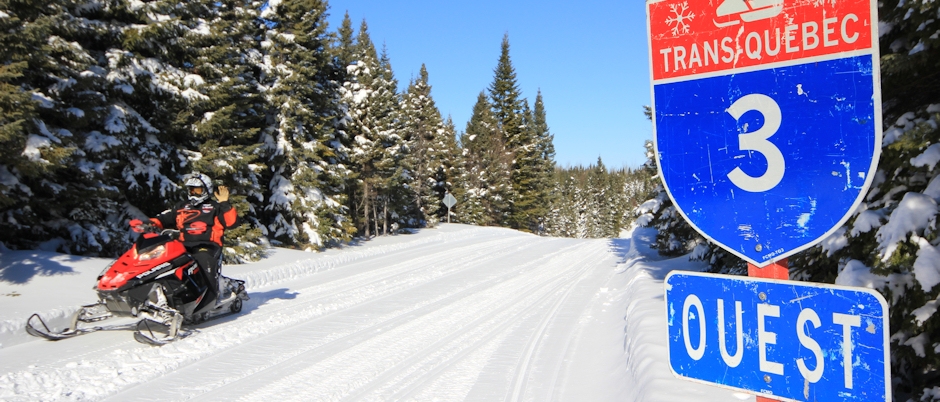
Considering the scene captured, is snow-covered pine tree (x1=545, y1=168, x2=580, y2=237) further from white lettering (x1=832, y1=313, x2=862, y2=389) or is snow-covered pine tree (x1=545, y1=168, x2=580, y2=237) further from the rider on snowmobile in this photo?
white lettering (x1=832, y1=313, x2=862, y2=389)

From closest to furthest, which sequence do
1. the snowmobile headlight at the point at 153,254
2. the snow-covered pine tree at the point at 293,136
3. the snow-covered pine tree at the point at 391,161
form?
1. the snowmobile headlight at the point at 153,254
2. the snow-covered pine tree at the point at 293,136
3. the snow-covered pine tree at the point at 391,161

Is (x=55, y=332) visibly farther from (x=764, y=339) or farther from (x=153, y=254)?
(x=764, y=339)

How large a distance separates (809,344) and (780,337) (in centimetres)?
7

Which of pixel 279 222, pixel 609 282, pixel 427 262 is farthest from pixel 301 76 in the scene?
pixel 609 282

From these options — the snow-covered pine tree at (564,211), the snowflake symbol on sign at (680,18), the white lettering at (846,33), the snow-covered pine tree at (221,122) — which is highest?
the snow-covered pine tree at (221,122)

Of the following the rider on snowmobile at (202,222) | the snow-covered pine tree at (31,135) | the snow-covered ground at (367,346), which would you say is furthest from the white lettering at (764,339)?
the snow-covered pine tree at (31,135)

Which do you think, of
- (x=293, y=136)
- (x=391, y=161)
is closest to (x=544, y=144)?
(x=391, y=161)

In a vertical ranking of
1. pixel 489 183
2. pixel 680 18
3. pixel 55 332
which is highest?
pixel 489 183

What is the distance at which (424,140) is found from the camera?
125 feet

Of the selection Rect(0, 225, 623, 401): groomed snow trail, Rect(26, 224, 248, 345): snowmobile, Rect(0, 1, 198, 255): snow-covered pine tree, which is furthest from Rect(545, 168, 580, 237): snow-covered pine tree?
Rect(26, 224, 248, 345): snowmobile

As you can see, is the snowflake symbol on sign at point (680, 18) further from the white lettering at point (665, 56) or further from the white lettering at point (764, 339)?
the white lettering at point (764, 339)

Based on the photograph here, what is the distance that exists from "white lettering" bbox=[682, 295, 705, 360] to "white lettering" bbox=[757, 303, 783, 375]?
169 millimetres

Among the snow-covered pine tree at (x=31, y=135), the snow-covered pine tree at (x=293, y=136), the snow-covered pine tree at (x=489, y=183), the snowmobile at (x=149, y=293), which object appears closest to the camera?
the snowmobile at (x=149, y=293)

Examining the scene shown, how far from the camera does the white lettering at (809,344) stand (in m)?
1.48
